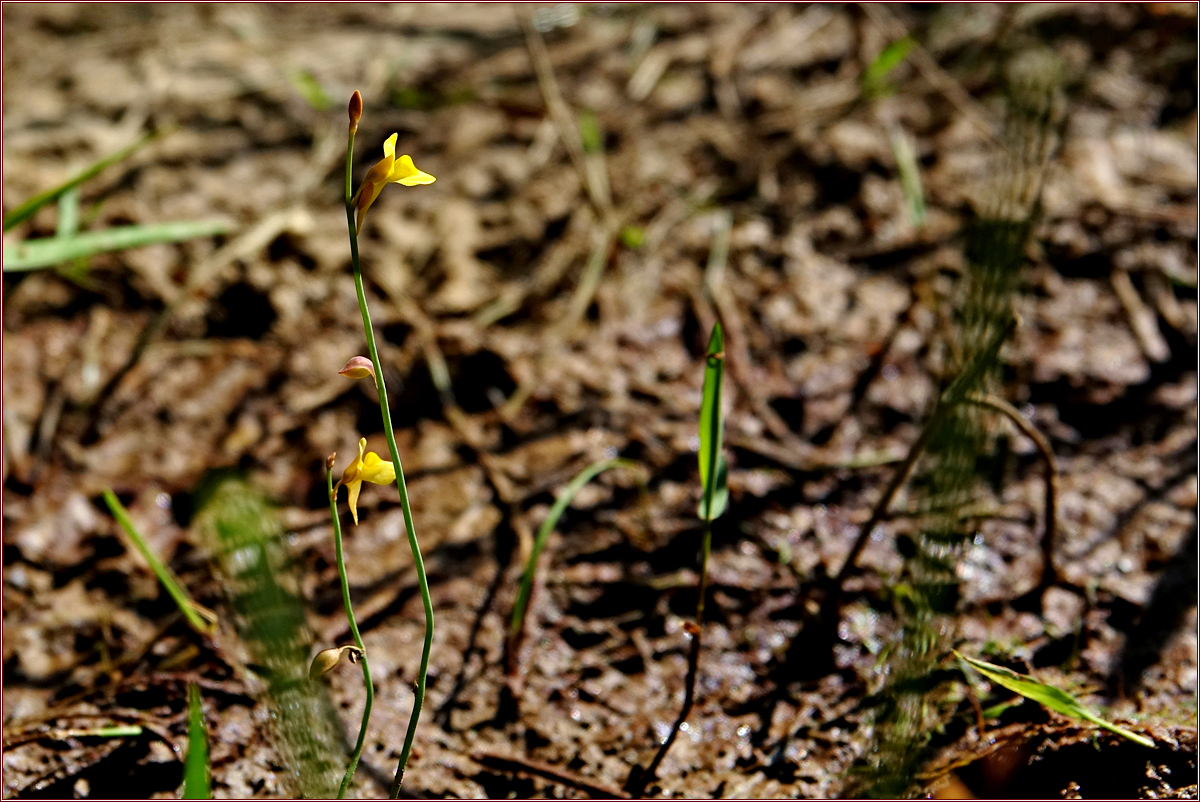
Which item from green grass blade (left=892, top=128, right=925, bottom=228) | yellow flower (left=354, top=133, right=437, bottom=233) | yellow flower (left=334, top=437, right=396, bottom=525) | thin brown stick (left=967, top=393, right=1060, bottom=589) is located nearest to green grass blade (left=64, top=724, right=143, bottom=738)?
yellow flower (left=334, top=437, right=396, bottom=525)

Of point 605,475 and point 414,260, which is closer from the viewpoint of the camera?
point 605,475

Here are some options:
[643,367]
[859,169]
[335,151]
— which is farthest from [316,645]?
[859,169]

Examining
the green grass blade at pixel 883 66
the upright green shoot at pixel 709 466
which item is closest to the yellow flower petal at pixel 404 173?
the upright green shoot at pixel 709 466

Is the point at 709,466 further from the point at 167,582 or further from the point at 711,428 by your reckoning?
the point at 167,582

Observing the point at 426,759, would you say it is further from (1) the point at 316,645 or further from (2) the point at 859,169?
(2) the point at 859,169

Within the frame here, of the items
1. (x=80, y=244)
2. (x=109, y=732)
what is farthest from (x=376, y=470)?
(x=80, y=244)

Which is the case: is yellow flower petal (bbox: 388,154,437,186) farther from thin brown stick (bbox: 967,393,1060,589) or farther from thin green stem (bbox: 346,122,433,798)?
thin brown stick (bbox: 967,393,1060,589)
